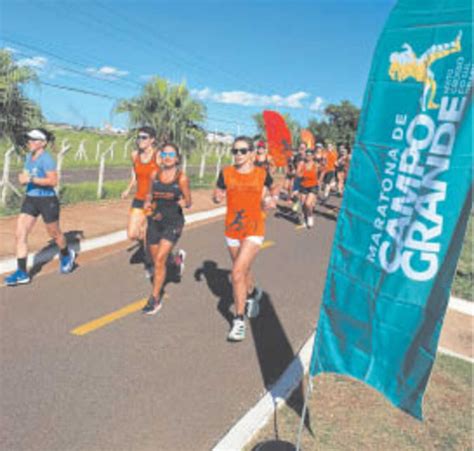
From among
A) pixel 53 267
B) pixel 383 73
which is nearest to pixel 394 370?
pixel 383 73

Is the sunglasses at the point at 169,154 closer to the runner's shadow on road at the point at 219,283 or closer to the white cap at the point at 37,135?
the white cap at the point at 37,135

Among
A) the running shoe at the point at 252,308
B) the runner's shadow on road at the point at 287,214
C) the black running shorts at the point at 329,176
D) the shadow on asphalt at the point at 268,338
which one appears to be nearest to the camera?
the shadow on asphalt at the point at 268,338

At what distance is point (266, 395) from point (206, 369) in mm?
687

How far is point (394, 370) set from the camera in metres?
2.91

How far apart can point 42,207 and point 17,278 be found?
3.17ft

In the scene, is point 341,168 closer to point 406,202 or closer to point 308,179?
point 308,179

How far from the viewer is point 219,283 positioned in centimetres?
723

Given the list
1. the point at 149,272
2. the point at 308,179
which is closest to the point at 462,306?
the point at 149,272

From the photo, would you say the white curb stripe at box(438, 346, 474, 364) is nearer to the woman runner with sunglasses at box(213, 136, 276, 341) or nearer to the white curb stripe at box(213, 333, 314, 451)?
the white curb stripe at box(213, 333, 314, 451)

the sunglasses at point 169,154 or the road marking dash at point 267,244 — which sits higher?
the sunglasses at point 169,154

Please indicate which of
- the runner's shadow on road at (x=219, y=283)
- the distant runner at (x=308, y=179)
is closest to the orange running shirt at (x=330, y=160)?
the distant runner at (x=308, y=179)

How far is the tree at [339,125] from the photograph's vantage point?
139 feet

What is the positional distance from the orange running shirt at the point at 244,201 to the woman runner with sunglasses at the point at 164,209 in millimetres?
737

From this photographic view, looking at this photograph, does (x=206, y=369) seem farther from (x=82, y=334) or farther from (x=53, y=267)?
(x=53, y=267)
